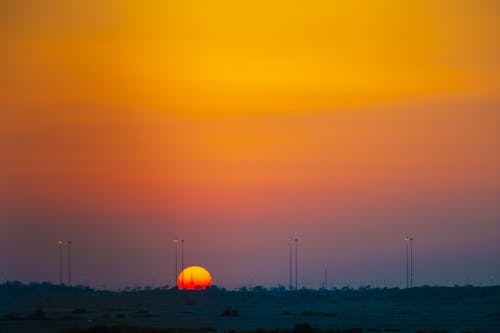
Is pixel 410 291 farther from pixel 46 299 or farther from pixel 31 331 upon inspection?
pixel 31 331

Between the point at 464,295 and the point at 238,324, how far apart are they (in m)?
84.5

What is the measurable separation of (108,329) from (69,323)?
2132cm

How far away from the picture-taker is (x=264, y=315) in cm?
12538

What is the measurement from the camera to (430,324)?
9944 centimetres

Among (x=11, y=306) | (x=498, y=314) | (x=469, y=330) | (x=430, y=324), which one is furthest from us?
(x=11, y=306)

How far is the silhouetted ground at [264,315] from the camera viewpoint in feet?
300

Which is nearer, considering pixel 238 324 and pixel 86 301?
pixel 238 324

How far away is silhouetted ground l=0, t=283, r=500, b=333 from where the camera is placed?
300 ft

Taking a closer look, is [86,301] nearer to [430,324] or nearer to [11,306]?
[11,306]

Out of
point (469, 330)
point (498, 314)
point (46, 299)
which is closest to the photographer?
point (469, 330)

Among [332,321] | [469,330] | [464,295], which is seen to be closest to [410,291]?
[464,295]

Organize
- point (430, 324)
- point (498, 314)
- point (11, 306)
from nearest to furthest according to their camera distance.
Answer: point (430, 324), point (498, 314), point (11, 306)

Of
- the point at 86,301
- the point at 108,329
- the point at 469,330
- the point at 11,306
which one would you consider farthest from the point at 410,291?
the point at 108,329

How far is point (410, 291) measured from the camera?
625 ft
